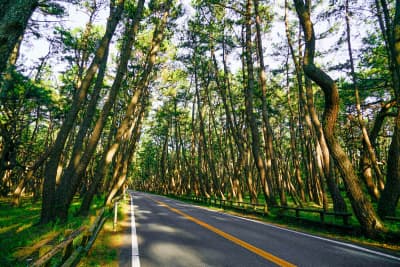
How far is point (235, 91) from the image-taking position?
1188 inches

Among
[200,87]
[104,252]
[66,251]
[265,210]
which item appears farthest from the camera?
[200,87]

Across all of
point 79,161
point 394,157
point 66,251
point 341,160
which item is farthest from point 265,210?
A: point 66,251

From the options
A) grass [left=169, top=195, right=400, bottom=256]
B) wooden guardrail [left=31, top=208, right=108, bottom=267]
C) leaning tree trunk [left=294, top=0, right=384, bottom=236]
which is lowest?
grass [left=169, top=195, right=400, bottom=256]

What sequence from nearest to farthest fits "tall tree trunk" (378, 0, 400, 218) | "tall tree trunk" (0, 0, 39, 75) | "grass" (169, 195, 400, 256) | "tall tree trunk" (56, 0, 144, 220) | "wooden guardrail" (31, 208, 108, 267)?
1. "wooden guardrail" (31, 208, 108, 267)
2. "tall tree trunk" (0, 0, 39, 75)
3. "grass" (169, 195, 400, 256)
4. "tall tree trunk" (378, 0, 400, 218)
5. "tall tree trunk" (56, 0, 144, 220)

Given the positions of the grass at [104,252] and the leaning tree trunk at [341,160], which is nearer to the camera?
the grass at [104,252]

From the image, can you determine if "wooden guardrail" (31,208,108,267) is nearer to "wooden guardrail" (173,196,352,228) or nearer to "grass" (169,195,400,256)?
"grass" (169,195,400,256)

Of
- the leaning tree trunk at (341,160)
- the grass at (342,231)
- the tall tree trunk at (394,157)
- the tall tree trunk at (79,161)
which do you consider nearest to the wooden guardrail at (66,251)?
the tall tree trunk at (79,161)

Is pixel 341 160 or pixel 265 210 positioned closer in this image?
pixel 341 160

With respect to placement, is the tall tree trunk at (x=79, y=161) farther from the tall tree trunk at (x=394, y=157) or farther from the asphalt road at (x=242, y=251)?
the tall tree trunk at (x=394, y=157)

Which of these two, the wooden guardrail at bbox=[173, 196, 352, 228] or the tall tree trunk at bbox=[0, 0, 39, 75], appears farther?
the wooden guardrail at bbox=[173, 196, 352, 228]

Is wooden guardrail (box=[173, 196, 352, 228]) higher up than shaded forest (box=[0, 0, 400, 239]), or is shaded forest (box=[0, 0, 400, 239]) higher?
shaded forest (box=[0, 0, 400, 239])

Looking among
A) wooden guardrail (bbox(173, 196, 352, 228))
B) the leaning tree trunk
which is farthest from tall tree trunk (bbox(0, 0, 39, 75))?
wooden guardrail (bbox(173, 196, 352, 228))

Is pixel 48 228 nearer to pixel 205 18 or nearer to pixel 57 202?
pixel 57 202

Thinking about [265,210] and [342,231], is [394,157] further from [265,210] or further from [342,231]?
[265,210]
